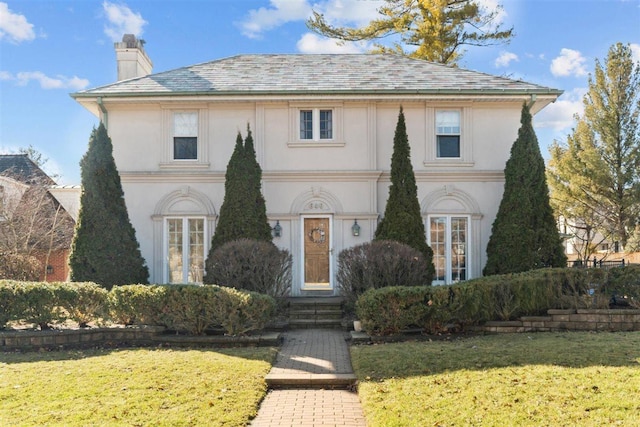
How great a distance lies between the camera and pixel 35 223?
63.6 feet

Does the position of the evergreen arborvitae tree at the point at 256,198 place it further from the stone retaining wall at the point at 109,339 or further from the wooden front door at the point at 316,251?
the stone retaining wall at the point at 109,339

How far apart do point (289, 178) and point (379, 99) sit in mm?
3387

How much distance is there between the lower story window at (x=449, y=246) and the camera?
14.9 meters

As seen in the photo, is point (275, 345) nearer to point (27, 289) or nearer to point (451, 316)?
point (451, 316)

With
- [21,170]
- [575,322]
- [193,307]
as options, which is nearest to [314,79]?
[193,307]

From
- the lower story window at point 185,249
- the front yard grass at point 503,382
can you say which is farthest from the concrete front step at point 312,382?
the lower story window at point 185,249

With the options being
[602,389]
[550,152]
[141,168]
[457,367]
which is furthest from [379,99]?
[550,152]

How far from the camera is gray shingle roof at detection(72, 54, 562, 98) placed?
47.9ft

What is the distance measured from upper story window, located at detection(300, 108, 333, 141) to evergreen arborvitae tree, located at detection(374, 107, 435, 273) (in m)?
2.00

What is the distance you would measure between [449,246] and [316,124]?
17.0 feet

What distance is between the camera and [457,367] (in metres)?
7.21

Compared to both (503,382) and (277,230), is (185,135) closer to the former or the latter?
(277,230)

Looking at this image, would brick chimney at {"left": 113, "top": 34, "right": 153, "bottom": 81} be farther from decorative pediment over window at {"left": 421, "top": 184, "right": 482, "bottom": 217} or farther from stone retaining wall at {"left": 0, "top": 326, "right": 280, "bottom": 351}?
decorative pediment over window at {"left": 421, "top": 184, "right": 482, "bottom": 217}

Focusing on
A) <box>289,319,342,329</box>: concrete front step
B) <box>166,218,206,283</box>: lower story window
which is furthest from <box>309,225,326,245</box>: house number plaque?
<box>289,319,342,329</box>: concrete front step
